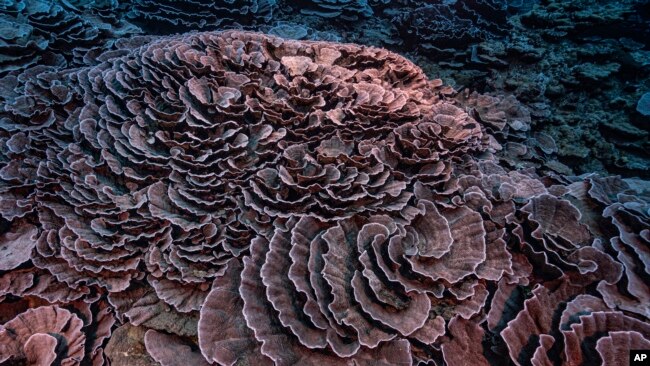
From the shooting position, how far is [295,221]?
306cm

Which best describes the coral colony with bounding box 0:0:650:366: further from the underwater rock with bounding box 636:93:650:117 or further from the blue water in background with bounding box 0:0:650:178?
the blue water in background with bounding box 0:0:650:178

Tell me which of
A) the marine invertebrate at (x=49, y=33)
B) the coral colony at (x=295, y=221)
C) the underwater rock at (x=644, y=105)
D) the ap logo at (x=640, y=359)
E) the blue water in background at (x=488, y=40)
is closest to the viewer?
the ap logo at (x=640, y=359)

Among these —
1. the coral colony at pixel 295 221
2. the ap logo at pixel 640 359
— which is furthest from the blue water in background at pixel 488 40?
the ap logo at pixel 640 359

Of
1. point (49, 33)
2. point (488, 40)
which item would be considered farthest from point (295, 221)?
point (488, 40)

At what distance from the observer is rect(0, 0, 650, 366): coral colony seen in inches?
102

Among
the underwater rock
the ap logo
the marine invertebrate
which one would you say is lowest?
the marine invertebrate

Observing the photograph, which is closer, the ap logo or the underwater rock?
the ap logo

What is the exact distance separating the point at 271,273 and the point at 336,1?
832 cm

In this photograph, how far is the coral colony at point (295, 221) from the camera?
2.58 m

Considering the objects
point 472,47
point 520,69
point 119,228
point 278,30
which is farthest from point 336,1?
point 119,228

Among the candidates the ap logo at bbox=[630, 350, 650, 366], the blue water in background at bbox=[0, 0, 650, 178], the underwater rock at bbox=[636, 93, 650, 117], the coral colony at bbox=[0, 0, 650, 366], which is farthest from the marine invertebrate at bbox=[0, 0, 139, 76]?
the underwater rock at bbox=[636, 93, 650, 117]

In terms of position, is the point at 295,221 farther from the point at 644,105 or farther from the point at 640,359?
the point at 644,105

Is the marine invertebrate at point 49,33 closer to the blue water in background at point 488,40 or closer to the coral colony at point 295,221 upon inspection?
the blue water in background at point 488,40

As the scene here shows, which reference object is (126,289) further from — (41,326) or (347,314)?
(347,314)
